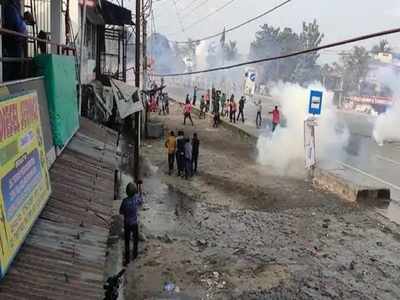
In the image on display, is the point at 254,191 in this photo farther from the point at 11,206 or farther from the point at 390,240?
the point at 11,206

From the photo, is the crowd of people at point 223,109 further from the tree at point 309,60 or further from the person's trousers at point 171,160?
the tree at point 309,60

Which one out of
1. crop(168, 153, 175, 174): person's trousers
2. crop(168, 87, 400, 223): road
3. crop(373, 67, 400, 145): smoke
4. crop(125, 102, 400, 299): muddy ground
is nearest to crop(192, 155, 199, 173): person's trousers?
crop(125, 102, 400, 299): muddy ground

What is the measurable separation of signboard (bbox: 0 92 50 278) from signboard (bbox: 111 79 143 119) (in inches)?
374

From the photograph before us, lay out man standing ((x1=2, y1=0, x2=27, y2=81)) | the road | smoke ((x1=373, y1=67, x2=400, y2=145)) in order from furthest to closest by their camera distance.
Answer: smoke ((x1=373, y1=67, x2=400, y2=145)) < the road < man standing ((x1=2, y1=0, x2=27, y2=81))

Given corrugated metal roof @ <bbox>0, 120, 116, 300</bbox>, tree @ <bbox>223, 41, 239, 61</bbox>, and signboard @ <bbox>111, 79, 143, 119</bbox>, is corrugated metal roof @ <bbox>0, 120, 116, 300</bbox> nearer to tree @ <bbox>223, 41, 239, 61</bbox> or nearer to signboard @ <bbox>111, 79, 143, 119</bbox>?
signboard @ <bbox>111, 79, 143, 119</bbox>

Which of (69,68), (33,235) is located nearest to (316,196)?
(69,68)

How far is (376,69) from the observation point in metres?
56.8

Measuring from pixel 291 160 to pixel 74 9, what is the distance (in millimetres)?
11497

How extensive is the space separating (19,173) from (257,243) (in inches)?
296

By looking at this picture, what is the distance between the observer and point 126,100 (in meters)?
15.5

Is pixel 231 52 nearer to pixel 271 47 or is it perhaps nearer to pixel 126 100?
pixel 271 47

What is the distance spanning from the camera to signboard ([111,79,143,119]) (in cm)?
1531

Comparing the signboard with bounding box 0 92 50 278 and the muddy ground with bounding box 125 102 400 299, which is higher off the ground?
the signboard with bounding box 0 92 50 278

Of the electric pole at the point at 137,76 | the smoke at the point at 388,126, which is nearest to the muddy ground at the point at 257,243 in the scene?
the electric pole at the point at 137,76
